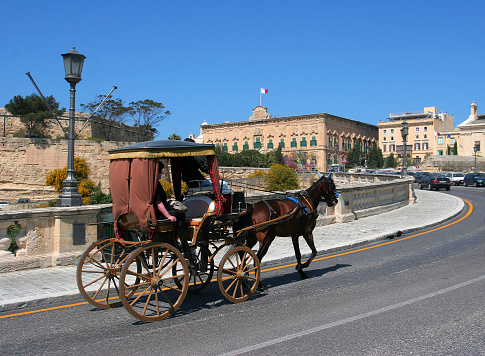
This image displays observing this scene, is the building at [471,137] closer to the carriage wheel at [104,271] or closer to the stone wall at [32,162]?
the stone wall at [32,162]

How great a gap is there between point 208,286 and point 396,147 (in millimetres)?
129382

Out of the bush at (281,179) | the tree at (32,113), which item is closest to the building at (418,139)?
the bush at (281,179)

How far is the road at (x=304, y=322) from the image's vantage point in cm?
521

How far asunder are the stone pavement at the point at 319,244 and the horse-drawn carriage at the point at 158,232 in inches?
34.0

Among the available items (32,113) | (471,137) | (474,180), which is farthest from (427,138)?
(32,113)

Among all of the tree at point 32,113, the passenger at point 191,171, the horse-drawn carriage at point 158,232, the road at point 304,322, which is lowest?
the road at point 304,322

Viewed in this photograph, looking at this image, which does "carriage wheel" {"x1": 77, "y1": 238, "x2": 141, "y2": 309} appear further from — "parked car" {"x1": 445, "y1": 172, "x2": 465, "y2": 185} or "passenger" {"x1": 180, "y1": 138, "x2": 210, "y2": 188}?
"parked car" {"x1": 445, "y1": 172, "x2": 465, "y2": 185}

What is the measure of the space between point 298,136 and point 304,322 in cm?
9328

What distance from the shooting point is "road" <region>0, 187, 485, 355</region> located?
5207 mm

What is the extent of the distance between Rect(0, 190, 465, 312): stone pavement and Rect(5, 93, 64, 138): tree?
45.2 metres

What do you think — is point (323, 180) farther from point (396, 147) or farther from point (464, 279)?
point (396, 147)

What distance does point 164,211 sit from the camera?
6.58 meters

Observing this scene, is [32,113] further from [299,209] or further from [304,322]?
[304,322]

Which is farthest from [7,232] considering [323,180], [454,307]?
[454,307]
